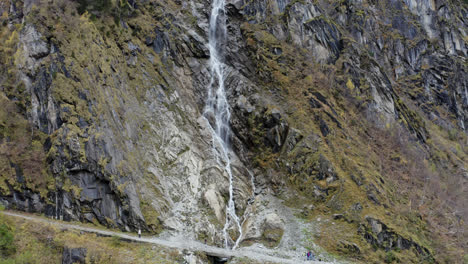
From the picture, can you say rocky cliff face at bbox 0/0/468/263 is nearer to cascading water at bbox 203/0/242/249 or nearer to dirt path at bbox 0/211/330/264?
cascading water at bbox 203/0/242/249

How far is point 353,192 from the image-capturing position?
31.5 m

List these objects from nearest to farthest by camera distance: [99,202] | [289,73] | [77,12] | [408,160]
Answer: [99,202] < [77,12] < [408,160] < [289,73]

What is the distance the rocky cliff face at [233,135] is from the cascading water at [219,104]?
2.53 feet

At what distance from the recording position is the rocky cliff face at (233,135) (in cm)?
2702

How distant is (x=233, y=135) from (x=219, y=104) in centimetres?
440

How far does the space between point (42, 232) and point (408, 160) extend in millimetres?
37386

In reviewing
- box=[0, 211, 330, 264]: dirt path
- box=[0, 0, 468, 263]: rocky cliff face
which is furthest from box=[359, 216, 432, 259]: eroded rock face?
box=[0, 211, 330, 264]: dirt path

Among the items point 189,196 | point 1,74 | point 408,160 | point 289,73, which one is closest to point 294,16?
point 289,73

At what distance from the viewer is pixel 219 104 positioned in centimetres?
4072

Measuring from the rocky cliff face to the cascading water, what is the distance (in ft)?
2.53

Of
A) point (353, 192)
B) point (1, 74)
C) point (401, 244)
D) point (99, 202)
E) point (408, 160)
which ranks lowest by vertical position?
point (401, 244)

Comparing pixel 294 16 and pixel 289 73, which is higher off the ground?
pixel 294 16

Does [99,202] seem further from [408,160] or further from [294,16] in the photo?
[294,16]

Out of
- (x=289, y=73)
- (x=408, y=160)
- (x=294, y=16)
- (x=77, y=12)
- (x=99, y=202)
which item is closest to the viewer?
(x=99, y=202)
